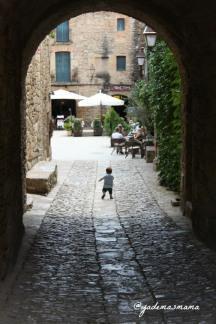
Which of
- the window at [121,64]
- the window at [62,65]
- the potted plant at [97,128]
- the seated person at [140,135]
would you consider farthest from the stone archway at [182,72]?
the window at [62,65]

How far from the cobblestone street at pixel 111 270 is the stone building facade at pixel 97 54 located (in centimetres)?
3282

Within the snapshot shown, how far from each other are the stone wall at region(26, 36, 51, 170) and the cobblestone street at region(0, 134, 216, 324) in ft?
8.04

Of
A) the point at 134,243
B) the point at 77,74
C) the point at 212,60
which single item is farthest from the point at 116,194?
the point at 77,74

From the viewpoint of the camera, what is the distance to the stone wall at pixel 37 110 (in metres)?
12.4

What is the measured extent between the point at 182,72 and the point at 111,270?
14.2 ft

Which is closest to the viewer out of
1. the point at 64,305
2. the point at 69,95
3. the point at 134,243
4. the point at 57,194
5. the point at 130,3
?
the point at 64,305

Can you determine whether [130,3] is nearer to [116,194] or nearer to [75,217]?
[75,217]

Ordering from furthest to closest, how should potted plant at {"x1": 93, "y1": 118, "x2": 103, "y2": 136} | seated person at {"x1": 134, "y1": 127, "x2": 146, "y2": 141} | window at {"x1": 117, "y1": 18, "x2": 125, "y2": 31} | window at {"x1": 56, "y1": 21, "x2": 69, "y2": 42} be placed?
1. window at {"x1": 56, "y1": 21, "x2": 69, "y2": 42}
2. window at {"x1": 117, "y1": 18, "x2": 125, "y2": 31}
3. potted plant at {"x1": 93, "y1": 118, "x2": 103, "y2": 136}
4. seated person at {"x1": 134, "y1": 127, "x2": 146, "y2": 141}

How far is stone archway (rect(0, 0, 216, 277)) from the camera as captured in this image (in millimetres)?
5805

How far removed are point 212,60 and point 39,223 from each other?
351 cm

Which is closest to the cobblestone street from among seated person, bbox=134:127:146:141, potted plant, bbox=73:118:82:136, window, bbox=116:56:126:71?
seated person, bbox=134:127:146:141

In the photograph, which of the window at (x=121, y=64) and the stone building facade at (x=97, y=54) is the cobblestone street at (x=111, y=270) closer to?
the stone building facade at (x=97, y=54)

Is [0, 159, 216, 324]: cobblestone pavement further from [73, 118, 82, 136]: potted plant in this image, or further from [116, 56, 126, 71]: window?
[116, 56, 126, 71]: window

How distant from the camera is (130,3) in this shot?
946 centimetres
